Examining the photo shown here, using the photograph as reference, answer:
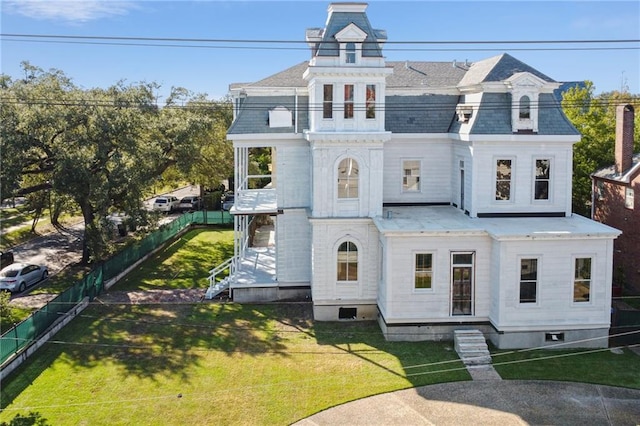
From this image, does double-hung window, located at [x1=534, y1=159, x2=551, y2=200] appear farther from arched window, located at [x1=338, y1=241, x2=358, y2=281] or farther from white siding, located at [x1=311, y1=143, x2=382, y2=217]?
arched window, located at [x1=338, y1=241, x2=358, y2=281]

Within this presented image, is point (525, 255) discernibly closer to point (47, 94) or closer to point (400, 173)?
point (400, 173)

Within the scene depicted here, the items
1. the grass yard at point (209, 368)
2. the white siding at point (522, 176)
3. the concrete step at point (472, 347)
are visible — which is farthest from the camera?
the white siding at point (522, 176)

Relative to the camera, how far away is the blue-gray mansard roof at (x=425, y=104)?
24.1 m

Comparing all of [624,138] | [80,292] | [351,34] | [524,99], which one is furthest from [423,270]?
[80,292]

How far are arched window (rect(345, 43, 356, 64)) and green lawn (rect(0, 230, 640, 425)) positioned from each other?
1081 cm

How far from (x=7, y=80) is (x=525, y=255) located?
3024cm

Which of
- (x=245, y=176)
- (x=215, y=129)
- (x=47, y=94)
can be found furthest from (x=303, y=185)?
(x=215, y=129)

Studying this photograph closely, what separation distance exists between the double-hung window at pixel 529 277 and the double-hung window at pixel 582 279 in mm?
1451

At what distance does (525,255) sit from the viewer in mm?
21062

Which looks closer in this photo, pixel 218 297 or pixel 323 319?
pixel 323 319

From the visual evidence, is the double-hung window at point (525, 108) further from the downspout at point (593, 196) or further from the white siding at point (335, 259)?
the downspout at point (593, 196)

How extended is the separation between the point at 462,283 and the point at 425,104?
29.3 feet

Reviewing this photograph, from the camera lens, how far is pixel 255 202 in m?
27.5

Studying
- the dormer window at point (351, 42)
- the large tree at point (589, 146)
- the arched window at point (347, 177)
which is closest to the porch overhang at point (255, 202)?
the arched window at point (347, 177)
